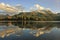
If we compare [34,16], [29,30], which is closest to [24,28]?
[29,30]

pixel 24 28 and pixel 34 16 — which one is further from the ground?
pixel 34 16

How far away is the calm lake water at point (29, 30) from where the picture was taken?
3.45 meters

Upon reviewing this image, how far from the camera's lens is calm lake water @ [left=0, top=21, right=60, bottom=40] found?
3.45 metres

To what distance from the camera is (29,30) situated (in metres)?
3.53

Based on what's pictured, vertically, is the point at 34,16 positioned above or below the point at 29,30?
above

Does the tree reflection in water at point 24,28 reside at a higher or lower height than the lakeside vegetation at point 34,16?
lower

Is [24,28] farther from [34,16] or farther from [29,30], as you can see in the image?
[34,16]

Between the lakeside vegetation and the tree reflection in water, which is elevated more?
the lakeside vegetation

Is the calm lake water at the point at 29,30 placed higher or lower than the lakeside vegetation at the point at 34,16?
lower

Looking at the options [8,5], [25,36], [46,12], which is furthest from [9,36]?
[46,12]

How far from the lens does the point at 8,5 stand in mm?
3531

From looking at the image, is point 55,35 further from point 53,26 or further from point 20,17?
point 20,17

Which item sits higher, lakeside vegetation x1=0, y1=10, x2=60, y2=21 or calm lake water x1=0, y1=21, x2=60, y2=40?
lakeside vegetation x1=0, y1=10, x2=60, y2=21

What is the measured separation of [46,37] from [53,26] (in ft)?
0.98
